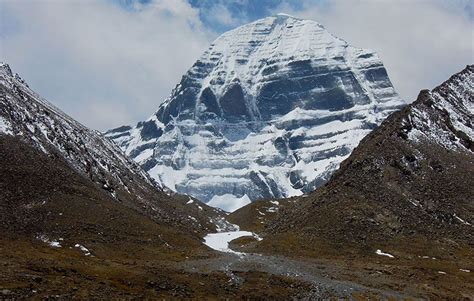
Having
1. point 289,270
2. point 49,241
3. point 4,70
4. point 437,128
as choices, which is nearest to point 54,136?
point 4,70

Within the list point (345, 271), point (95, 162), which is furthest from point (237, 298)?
point (95, 162)

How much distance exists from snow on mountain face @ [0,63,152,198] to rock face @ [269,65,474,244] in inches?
1942

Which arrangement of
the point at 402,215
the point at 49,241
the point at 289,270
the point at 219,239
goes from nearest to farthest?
the point at 49,241 < the point at 289,270 < the point at 402,215 < the point at 219,239

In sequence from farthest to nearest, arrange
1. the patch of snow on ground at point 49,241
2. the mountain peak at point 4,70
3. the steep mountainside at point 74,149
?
1. the mountain peak at point 4,70
2. the steep mountainside at point 74,149
3. the patch of snow on ground at point 49,241

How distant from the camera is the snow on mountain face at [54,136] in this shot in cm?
13550

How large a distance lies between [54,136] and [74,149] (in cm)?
778

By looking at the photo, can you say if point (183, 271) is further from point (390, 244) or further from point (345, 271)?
point (390, 244)

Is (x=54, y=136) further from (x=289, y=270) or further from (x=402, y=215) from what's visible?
(x=402, y=215)

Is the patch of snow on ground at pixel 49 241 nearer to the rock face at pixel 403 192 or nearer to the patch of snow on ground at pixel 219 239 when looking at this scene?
the patch of snow on ground at pixel 219 239

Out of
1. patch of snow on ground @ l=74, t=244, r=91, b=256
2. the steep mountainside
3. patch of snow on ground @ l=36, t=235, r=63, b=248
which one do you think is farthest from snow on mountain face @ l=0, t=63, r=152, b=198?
patch of snow on ground @ l=74, t=244, r=91, b=256

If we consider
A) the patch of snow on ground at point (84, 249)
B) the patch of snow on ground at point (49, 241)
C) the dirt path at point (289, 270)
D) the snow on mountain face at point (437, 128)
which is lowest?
the dirt path at point (289, 270)

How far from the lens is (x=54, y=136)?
5881 inches

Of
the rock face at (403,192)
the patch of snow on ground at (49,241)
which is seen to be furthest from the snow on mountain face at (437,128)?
the patch of snow on ground at (49,241)

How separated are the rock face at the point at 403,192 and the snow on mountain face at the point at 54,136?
162 ft
